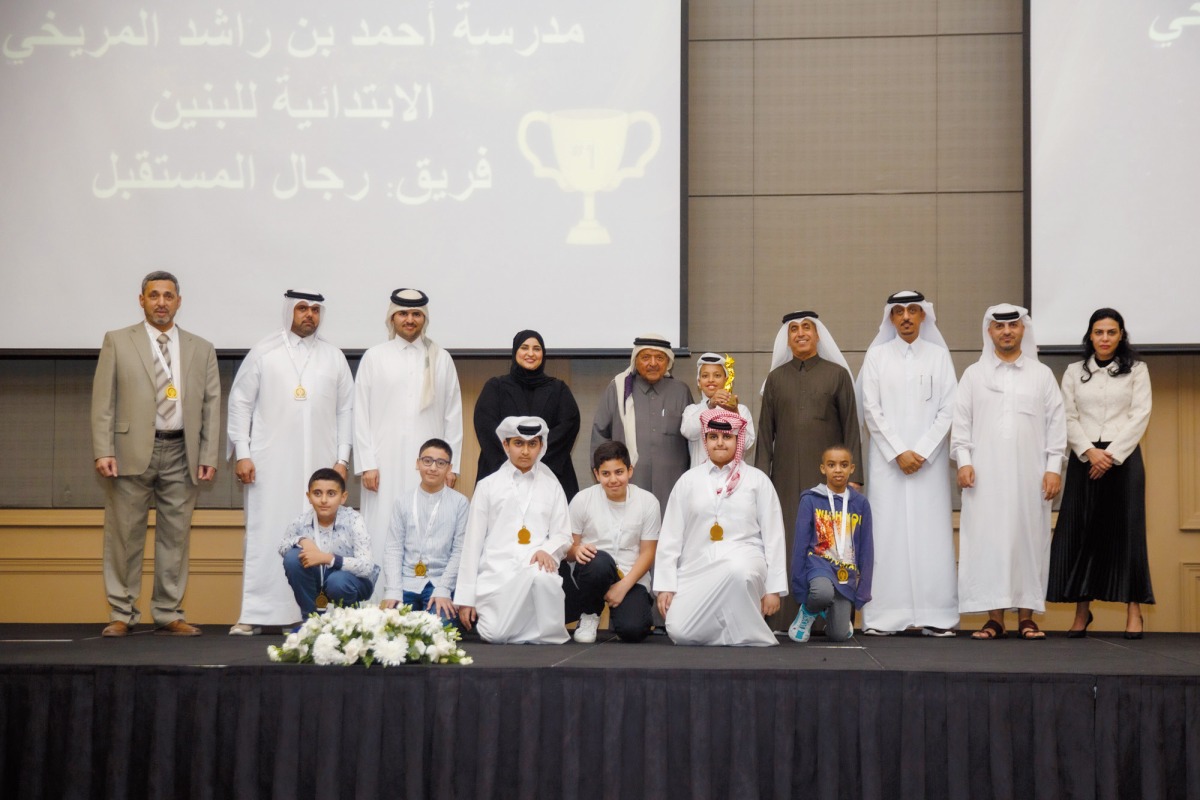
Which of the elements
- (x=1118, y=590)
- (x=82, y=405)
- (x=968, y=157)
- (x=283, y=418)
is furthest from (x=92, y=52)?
(x=1118, y=590)

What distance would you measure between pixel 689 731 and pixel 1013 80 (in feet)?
13.2

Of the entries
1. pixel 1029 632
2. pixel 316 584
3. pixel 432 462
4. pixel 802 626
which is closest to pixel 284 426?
pixel 432 462

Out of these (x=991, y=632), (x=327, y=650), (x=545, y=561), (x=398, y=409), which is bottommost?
(x=991, y=632)

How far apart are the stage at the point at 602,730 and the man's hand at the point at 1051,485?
1401 mm

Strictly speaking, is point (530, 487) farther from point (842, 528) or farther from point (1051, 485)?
point (1051, 485)

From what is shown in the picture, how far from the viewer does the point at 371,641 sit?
3641 mm

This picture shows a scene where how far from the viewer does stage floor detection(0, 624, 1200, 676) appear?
12.1 feet

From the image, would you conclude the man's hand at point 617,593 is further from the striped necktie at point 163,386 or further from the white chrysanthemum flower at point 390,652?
the striped necktie at point 163,386

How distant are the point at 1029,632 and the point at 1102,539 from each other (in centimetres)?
52

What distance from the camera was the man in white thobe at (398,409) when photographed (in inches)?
210

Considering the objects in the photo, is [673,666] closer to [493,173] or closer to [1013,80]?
[493,173]

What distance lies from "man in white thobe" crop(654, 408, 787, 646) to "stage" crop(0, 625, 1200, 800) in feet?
2.43

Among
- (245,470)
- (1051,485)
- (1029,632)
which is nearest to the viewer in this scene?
(1029,632)

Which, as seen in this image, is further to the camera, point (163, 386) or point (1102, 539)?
→ point (163, 386)
